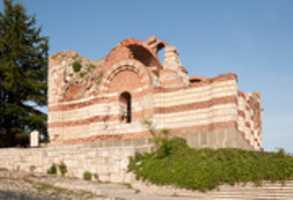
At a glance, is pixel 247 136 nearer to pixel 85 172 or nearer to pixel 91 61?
pixel 85 172

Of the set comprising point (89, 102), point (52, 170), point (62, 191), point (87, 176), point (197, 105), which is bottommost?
point (62, 191)

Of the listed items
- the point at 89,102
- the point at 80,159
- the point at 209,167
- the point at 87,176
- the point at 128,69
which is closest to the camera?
the point at 209,167

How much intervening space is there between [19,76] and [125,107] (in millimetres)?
8658

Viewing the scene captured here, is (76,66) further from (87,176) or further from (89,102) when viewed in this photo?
(87,176)

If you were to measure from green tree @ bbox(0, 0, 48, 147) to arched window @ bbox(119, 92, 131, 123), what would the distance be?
294 inches

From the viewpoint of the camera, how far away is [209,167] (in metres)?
14.7

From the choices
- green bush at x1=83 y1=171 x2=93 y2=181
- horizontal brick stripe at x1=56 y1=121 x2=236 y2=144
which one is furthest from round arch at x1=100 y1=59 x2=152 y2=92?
Answer: green bush at x1=83 y1=171 x2=93 y2=181

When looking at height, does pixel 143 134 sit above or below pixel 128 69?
below

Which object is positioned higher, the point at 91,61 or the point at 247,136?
the point at 91,61

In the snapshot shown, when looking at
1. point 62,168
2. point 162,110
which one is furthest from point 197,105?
point 62,168

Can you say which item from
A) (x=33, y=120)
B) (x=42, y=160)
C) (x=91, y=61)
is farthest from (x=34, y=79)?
(x=42, y=160)

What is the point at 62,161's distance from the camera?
19672 millimetres

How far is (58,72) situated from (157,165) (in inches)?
426

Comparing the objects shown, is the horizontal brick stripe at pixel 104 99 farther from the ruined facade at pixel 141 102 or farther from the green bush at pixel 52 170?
the green bush at pixel 52 170
